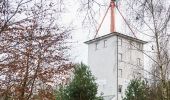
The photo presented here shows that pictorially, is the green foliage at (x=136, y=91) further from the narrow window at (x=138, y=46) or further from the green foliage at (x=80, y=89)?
the narrow window at (x=138, y=46)

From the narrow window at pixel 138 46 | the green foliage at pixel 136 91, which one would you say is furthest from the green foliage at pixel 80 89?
the narrow window at pixel 138 46

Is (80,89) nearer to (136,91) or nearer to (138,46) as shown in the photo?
(136,91)

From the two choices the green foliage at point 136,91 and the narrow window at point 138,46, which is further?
the green foliage at point 136,91

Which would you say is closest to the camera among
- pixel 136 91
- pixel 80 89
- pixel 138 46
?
pixel 138 46

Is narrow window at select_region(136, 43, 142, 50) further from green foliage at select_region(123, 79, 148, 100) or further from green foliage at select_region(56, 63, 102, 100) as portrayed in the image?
green foliage at select_region(123, 79, 148, 100)

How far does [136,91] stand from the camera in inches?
1030

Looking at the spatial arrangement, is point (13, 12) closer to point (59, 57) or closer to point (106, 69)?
point (59, 57)

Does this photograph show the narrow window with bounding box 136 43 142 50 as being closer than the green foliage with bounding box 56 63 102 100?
Yes

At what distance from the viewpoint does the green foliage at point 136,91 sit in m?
25.6

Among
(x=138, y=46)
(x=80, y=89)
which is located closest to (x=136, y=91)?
(x=80, y=89)

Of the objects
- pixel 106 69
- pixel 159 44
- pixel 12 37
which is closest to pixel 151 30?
pixel 159 44

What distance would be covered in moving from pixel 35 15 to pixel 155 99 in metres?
10.7

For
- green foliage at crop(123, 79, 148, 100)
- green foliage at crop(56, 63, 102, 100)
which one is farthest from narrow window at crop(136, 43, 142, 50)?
green foliage at crop(123, 79, 148, 100)

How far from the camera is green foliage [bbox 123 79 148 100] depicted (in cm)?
2559
